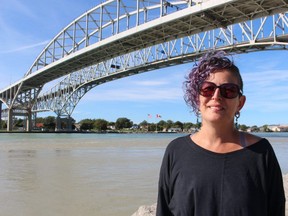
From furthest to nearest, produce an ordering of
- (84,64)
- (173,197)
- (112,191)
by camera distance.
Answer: (84,64), (112,191), (173,197)

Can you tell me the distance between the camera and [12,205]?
5.94 meters

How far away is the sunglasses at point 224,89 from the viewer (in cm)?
180

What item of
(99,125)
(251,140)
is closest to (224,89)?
(251,140)

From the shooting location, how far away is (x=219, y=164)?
1.69 metres

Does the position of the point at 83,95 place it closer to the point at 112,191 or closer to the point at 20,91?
the point at 20,91

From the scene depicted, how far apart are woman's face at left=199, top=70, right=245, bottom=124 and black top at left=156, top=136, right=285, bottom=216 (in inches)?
6.6

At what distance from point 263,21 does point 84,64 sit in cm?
3036

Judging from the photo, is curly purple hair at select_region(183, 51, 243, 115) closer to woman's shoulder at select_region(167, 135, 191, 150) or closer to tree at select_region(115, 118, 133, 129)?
woman's shoulder at select_region(167, 135, 191, 150)

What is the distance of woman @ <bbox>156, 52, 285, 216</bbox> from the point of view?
166 centimetres

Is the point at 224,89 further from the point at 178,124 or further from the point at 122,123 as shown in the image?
the point at 178,124

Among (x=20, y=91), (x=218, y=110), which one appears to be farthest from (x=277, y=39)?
(x=20, y=91)

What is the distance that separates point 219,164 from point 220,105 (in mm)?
293

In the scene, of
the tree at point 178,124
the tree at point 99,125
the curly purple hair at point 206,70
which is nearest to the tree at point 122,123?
the tree at point 99,125

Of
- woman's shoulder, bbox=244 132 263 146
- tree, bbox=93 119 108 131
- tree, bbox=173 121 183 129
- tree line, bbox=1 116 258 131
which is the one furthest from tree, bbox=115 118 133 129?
woman's shoulder, bbox=244 132 263 146
